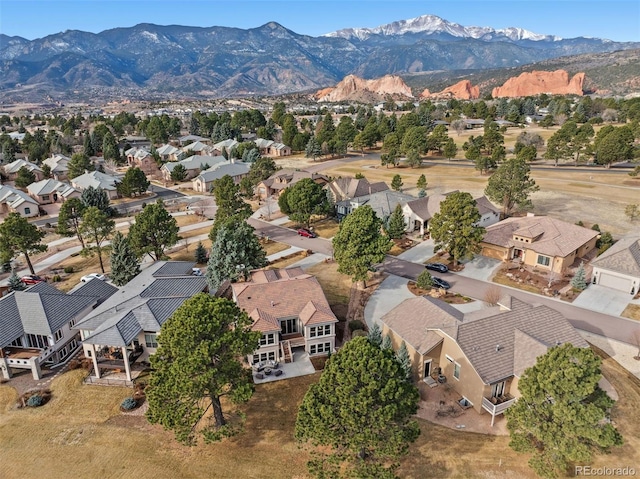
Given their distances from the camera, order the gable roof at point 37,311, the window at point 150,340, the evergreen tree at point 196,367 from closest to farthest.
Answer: the evergreen tree at point 196,367, the gable roof at point 37,311, the window at point 150,340

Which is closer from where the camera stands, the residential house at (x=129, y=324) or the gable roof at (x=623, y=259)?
the residential house at (x=129, y=324)

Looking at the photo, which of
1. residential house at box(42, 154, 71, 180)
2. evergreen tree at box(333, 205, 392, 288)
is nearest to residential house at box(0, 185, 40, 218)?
residential house at box(42, 154, 71, 180)

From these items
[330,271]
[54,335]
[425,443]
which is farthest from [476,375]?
[54,335]

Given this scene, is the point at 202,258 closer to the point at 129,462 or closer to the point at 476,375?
the point at 129,462

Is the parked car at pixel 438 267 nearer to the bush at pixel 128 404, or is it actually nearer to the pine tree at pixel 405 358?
the pine tree at pixel 405 358

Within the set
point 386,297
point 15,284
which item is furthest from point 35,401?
point 386,297

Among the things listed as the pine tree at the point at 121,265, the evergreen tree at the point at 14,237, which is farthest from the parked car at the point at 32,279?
the pine tree at the point at 121,265
